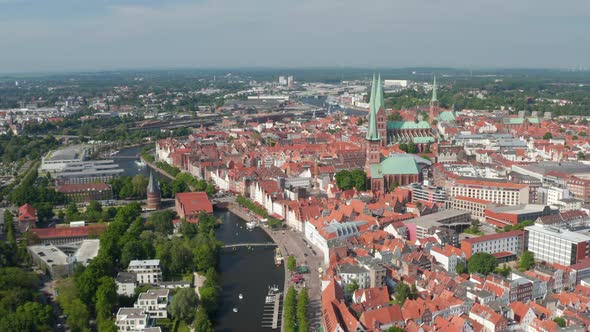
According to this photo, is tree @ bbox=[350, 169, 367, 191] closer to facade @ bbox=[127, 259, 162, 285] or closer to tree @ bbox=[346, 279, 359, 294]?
tree @ bbox=[346, 279, 359, 294]

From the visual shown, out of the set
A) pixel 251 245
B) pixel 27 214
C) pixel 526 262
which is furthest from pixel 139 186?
pixel 526 262

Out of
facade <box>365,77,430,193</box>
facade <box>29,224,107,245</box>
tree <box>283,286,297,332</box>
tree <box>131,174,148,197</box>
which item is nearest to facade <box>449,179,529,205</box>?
facade <box>365,77,430,193</box>

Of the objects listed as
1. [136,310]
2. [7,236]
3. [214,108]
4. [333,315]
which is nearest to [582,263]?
[333,315]

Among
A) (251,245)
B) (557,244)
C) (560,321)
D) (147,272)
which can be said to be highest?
(557,244)

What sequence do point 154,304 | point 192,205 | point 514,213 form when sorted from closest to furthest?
point 154,304 < point 514,213 < point 192,205

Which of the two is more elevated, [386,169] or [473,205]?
[386,169]

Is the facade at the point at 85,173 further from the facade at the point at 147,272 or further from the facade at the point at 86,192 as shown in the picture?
the facade at the point at 147,272

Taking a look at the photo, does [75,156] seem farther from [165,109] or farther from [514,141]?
[165,109]

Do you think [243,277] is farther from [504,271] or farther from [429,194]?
[429,194]
